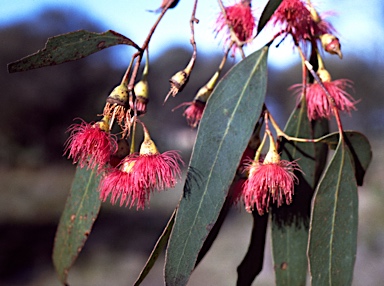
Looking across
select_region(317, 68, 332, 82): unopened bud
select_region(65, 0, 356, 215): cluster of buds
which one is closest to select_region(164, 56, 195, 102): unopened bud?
select_region(65, 0, 356, 215): cluster of buds

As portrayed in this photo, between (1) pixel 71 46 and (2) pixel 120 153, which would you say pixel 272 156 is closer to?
(2) pixel 120 153

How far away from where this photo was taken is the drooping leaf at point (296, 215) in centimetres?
105

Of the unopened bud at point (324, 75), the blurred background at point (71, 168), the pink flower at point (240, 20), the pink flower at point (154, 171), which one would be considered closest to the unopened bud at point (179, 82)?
the pink flower at point (154, 171)

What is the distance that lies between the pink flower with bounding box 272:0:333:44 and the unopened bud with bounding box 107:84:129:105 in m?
0.35

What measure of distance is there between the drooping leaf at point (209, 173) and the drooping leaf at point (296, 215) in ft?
0.80

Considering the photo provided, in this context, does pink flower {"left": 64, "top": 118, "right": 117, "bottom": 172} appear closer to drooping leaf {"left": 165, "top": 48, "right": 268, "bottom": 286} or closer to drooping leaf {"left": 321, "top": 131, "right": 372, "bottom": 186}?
drooping leaf {"left": 165, "top": 48, "right": 268, "bottom": 286}

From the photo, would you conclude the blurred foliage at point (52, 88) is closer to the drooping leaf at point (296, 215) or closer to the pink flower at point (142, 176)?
the drooping leaf at point (296, 215)

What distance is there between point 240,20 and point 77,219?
1.70 feet

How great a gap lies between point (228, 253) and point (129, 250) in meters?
1.62

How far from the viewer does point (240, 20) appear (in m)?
1.03

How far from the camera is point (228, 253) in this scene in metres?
8.19

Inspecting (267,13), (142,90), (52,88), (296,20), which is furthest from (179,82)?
(52,88)

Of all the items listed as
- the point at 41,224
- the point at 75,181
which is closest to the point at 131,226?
the point at 41,224

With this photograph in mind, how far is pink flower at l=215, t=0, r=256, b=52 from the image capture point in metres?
1.02
